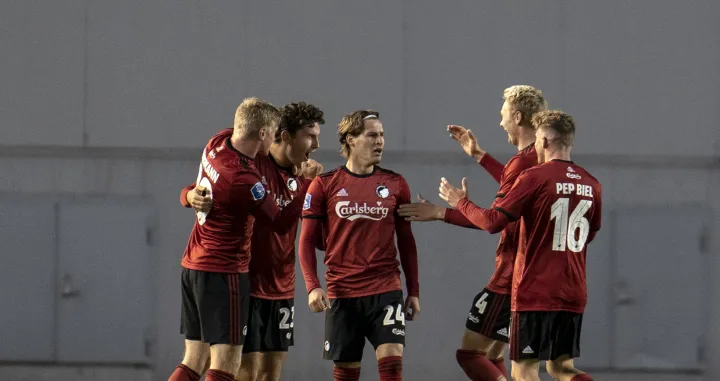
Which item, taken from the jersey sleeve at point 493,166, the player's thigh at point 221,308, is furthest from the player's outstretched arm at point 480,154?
the player's thigh at point 221,308

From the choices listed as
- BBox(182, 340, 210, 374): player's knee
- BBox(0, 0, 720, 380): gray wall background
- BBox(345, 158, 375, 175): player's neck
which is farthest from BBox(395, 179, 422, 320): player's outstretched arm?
BBox(0, 0, 720, 380): gray wall background

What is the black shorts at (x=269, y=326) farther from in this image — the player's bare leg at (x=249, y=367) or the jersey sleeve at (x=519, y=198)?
the jersey sleeve at (x=519, y=198)

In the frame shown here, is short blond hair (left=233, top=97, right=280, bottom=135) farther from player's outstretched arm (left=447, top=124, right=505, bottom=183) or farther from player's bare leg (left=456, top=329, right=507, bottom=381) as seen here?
player's bare leg (left=456, top=329, right=507, bottom=381)

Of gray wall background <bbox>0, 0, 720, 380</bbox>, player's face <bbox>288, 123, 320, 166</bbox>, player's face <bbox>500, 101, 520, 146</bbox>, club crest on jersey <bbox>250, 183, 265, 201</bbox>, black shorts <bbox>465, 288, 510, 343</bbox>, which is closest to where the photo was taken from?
club crest on jersey <bbox>250, 183, 265, 201</bbox>

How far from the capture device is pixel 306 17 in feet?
30.4

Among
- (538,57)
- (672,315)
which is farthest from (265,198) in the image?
(672,315)

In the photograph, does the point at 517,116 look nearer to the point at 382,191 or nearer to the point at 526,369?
the point at 382,191

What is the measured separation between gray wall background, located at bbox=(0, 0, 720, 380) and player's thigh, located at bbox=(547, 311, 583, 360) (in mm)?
3481

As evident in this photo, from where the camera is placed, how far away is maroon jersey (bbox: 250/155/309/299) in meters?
6.46

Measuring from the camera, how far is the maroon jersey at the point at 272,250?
6.46m

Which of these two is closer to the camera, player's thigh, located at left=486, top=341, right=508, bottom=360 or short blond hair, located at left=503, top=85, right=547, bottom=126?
short blond hair, located at left=503, top=85, right=547, bottom=126

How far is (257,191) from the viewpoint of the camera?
5898 mm

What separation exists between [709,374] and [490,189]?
2510 millimetres

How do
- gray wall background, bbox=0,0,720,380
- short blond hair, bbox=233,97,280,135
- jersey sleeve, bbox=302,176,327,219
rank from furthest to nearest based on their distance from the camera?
gray wall background, bbox=0,0,720,380 → jersey sleeve, bbox=302,176,327,219 → short blond hair, bbox=233,97,280,135
